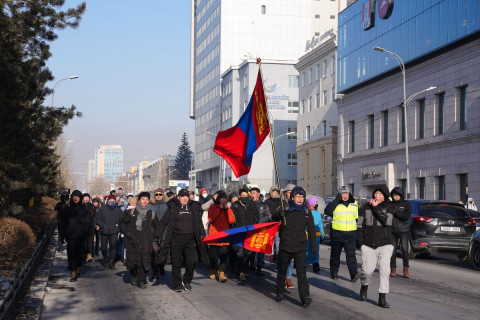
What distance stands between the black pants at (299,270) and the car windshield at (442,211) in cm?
1026

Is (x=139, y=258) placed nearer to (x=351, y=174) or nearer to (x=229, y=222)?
(x=229, y=222)

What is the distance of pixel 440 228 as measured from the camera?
2148cm

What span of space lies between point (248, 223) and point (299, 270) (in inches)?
165

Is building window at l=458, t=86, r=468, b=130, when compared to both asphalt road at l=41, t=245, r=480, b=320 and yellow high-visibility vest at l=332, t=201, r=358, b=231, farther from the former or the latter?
yellow high-visibility vest at l=332, t=201, r=358, b=231

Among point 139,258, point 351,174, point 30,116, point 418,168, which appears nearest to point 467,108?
point 418,168

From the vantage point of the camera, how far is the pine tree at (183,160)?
6639 inches

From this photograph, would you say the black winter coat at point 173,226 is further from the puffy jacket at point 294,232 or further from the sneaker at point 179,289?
the puffy jacket at point 294,232

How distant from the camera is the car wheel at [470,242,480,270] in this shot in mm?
19391

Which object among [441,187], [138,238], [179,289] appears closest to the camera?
[179,289]

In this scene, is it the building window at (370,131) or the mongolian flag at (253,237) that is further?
the building window at (370,131)

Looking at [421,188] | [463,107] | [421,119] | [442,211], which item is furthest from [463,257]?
[421,119]

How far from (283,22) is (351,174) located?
192 ft

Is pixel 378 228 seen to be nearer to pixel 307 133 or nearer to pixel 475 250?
pixel 475 250

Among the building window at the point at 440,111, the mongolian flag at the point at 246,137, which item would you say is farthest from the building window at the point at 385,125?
the mongolian flag at the point at 246,137
